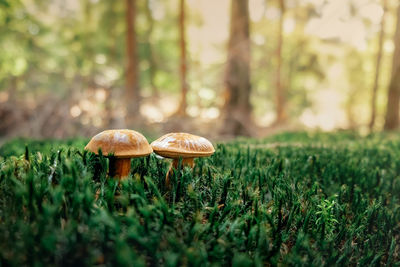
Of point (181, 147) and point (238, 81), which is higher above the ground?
point (238, 81)

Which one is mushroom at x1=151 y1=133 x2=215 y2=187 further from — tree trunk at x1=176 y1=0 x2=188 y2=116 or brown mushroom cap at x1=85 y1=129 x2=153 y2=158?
tree trunk at x1=176 y1=0 x2=188 y2=116

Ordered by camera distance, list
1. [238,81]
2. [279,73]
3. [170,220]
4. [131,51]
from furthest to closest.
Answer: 1. [279,73]
2. [131,51]
3. [238,81]
4. [170,220]

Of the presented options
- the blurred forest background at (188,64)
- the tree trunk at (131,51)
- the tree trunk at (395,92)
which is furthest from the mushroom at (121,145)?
the tree trunk at (395,92)

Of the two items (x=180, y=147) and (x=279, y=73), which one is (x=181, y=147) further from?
(x=279, y=73)

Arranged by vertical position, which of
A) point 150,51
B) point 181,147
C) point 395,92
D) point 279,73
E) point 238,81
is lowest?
point 181,147

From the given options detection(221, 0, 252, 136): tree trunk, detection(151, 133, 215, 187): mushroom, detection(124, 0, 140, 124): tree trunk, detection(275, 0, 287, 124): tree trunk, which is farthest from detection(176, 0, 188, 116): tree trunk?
detection(151, 133, 215, 187): mushroom

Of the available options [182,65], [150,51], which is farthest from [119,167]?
[150,51]
